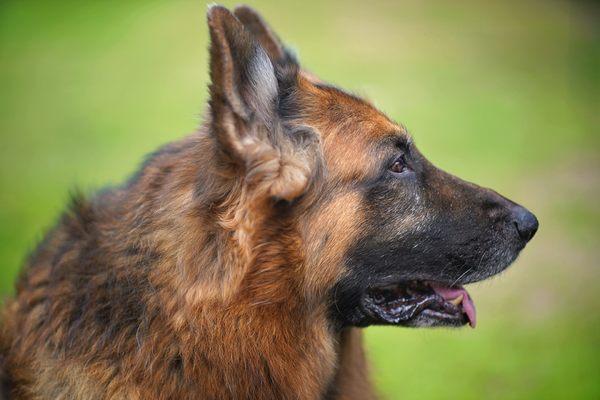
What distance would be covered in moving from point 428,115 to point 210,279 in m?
10.2

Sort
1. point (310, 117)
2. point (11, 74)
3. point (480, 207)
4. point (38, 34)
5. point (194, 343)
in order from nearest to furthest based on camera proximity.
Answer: point (194, 343) < point (310, 117) < point (480, 207) < point (11, 74) < point (38, 34)

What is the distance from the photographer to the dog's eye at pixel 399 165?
3.56 metres

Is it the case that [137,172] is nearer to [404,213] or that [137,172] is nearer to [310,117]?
[310,117]

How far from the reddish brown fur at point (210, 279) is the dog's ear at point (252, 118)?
0.03 ft

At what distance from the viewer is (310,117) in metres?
3.48

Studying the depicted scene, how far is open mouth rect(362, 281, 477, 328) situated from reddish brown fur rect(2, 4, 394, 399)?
29cm

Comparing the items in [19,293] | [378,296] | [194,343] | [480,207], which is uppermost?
[480,207]

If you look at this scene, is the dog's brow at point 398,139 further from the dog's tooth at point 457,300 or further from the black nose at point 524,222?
the dog's tooth at point 457,300

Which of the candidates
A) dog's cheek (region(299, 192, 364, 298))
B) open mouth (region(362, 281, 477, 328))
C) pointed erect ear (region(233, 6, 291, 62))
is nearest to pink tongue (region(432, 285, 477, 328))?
open mouth (region(362, 281, 477, 328))

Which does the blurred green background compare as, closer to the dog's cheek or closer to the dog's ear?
the dog's ear

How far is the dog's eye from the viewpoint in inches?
140

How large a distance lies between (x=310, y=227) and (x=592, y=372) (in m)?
4.64

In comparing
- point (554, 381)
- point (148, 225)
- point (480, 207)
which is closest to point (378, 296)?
point (480, 207)

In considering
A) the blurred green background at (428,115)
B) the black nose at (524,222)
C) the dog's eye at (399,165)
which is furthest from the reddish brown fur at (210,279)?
the black nose at (524,222)
